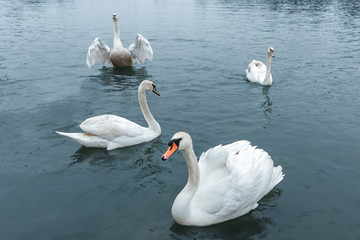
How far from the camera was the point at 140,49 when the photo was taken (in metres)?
18.1

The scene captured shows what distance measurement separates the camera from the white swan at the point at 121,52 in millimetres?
17469

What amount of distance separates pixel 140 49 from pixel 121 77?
91.0 inches

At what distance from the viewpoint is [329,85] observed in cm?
1412

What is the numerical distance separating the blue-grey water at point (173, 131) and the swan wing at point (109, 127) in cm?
50

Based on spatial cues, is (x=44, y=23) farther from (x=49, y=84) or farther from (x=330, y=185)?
(x=330, y=185)

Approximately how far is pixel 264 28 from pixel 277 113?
17.5m

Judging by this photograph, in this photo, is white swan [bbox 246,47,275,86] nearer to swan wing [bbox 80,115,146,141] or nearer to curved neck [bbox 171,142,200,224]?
swan wing [bbox 80,115,146,141]

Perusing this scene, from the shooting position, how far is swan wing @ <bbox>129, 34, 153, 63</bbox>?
57.4 ft

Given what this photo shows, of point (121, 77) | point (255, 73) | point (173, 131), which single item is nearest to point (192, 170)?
point (173, 131)

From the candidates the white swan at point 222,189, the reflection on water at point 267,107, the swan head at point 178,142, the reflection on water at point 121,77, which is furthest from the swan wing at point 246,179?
the reflection on water at point 121,77

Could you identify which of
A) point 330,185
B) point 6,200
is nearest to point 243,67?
point 330,185

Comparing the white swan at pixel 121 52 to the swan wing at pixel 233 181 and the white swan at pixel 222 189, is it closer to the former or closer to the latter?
the swan wing at pixel 233 181

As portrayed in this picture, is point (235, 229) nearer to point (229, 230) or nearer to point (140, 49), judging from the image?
point (229, 230)

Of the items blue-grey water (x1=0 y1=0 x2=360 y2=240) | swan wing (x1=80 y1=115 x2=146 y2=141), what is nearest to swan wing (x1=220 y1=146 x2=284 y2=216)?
blue-grey water (x1=0 y1=0 x2=360 y2=240)
